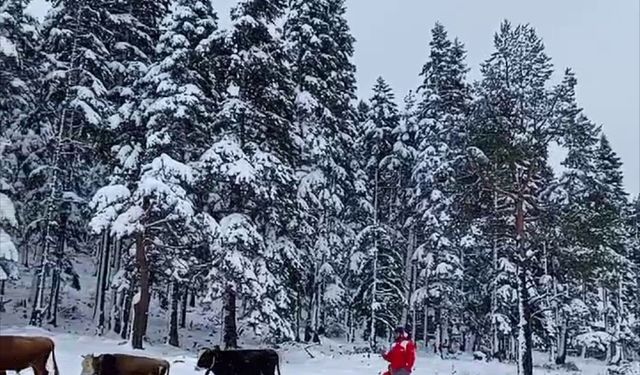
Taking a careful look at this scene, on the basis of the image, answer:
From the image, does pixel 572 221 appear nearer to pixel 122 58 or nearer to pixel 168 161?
pixel 168 161

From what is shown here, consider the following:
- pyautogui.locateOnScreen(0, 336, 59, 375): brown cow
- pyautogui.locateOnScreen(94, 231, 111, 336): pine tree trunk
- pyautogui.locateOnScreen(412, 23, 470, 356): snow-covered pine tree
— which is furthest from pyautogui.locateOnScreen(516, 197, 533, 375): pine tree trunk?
pyautogui.locateOnScreen(0, 336, 59, 375): brown cow

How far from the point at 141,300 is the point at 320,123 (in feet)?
36.9

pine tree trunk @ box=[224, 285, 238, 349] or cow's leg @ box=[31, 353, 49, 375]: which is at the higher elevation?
pine tree trunk @ box=[224, 285, 238, 349]

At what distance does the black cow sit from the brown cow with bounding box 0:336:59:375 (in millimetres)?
3326

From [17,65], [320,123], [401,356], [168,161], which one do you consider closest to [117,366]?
[401,356]

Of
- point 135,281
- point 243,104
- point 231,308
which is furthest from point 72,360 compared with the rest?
point 243,104

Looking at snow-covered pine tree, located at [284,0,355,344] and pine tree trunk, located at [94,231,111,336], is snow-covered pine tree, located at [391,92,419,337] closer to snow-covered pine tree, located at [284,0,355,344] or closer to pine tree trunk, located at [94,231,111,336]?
snow-covered pine tree, located at [284,0,355,344]

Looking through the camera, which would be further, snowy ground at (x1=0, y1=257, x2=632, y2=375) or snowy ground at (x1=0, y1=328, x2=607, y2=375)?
snowy ground at (x1=0, y1=257, x2=632, y2=375)

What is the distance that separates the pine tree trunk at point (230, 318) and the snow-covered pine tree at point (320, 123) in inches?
185

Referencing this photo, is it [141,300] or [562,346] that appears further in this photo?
[562,346]

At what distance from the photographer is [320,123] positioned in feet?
99.4

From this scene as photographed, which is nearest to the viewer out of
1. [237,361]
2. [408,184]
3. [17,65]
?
[237,361]

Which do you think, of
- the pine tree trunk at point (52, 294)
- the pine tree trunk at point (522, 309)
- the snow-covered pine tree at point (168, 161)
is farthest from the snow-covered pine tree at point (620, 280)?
the pine tree trunk at point (52, 294)

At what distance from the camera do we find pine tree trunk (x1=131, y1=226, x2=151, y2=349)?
23672mm
